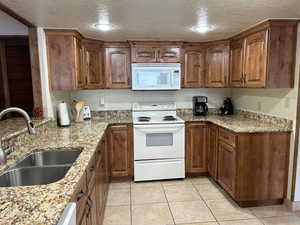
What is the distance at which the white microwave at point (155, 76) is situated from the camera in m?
3.30

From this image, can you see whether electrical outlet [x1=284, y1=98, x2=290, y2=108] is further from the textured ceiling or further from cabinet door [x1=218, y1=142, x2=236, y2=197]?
the textured ceiling

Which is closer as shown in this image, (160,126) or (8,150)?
(8,150)

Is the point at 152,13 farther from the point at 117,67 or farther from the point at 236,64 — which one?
the point at 236,64

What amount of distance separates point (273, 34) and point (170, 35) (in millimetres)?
1263

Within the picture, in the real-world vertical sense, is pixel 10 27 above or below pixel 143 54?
above

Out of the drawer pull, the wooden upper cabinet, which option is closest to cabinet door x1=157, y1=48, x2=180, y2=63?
the wooden upper cabinet

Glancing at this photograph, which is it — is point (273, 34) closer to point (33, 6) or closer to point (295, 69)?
point (295, 69)

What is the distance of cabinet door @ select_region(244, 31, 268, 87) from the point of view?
243 centimetres

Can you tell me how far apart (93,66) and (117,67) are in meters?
0.37

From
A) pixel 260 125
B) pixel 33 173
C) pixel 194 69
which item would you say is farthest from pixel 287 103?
pixel 33 173

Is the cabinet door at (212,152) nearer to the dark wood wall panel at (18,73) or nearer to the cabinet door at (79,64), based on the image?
the cabinet door at (79,64)

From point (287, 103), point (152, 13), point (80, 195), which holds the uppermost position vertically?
point (152, 13)

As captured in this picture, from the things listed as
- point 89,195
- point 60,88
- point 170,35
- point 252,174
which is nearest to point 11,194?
point 89,195

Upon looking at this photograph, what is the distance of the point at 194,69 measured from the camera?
3.49 m
